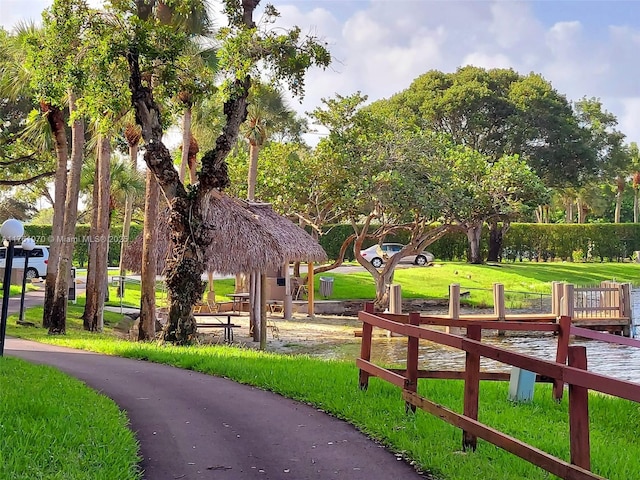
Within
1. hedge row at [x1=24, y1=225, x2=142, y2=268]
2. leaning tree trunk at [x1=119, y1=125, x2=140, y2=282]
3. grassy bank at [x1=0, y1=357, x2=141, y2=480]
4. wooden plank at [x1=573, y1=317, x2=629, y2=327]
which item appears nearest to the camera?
grassy bank at [x1=0, y1=357, x2=141, y2=480]

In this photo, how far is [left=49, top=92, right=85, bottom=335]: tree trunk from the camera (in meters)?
17.2

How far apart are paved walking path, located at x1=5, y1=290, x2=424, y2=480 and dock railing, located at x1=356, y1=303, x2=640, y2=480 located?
624 mm

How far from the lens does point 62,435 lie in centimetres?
584

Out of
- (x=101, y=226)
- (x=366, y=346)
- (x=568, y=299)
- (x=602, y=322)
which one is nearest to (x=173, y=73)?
(x=101, y=226)

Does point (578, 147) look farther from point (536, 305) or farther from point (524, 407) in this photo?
point (524, 407)

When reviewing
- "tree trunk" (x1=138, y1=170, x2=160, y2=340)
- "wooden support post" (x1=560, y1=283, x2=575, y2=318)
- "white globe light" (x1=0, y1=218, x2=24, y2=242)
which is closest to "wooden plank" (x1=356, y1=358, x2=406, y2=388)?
"white globe light" (x1=0, y1=218, x2=24, y2=242)

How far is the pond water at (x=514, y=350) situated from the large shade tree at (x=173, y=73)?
4699 mm

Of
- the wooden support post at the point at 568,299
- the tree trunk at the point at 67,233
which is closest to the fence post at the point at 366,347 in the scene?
the tree trunk at the point at 67,233

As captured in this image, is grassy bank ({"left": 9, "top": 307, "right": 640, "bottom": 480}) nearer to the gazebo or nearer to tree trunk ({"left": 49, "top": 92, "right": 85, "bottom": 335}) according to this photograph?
tree trunk ({"left": 49, "top": 92, "right": 85, "bottom": 335})

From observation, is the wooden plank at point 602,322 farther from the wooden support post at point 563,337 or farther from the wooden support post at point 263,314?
the wooden support post at point 563,337

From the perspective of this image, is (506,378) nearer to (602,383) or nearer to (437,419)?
(437,419)

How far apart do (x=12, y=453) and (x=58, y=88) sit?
34.0ft

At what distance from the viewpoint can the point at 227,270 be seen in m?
18.4

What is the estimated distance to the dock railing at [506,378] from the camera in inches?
174
